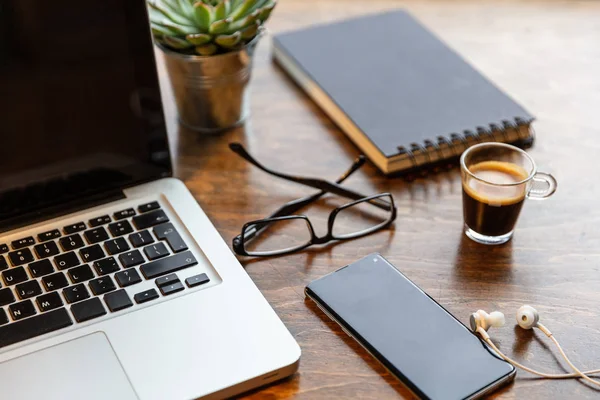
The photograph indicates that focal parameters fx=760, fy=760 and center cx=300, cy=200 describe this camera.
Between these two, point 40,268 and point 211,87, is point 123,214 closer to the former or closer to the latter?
point 40,268

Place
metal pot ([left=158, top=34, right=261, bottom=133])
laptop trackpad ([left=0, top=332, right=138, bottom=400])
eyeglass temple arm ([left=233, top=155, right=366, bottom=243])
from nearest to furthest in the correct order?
laptop trackpad ([left=0, top=332, right=138, bottom=400])
eyeglass temple arm ([left=233, top=155, right=366, bottom=243])
metal pot ([left=158, top=34, right=261, bottom=133])

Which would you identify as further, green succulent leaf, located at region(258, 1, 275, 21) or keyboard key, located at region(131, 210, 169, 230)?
green succulent leaf, located at region(258, 1, 275, 21)

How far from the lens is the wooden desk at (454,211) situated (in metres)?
0.77

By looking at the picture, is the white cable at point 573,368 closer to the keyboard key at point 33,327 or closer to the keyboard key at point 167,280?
the keyboard key at point 167,280

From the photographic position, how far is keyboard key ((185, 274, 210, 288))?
2.65ft

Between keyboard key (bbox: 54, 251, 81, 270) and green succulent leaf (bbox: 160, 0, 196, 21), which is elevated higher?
green succulent leaf (bbox: 160, 0, 196, 21)

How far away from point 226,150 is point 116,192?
0.19m

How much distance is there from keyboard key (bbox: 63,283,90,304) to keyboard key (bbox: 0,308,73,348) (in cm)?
2

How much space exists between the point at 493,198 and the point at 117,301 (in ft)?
1.42

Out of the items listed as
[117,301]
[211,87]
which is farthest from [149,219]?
[211,87]

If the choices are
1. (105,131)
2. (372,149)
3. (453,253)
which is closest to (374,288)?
(453,253)

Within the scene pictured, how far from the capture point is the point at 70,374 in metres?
0.72

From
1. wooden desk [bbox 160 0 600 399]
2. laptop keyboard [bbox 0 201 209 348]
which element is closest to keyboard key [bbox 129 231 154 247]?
laptop keyboard [bbox 0 201 209 348]

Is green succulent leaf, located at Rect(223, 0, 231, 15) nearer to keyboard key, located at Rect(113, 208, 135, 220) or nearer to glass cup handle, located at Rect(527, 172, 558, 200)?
keyboard key, located at Rect(113, 208, 135, 220)
